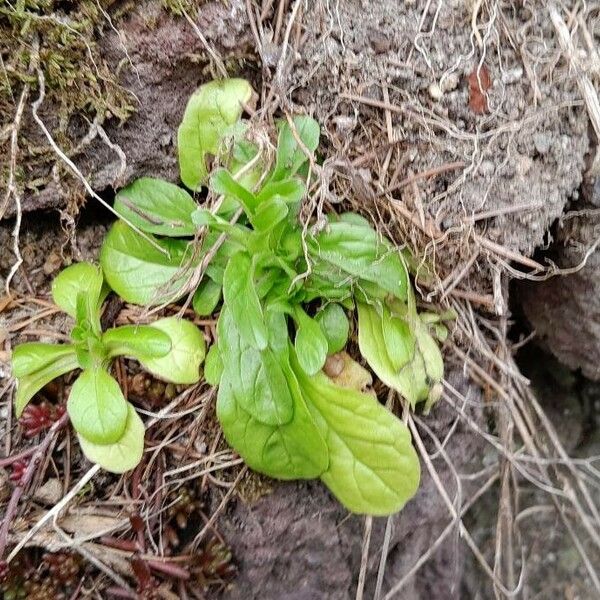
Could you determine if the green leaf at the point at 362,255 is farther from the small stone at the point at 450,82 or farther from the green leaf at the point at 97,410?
the green leaf at the point at 97,410

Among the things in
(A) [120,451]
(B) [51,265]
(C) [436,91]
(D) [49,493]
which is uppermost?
(C) [436,91]

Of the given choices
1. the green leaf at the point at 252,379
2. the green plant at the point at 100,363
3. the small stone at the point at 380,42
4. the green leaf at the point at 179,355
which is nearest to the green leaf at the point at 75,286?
the green plant at the point at 100,363

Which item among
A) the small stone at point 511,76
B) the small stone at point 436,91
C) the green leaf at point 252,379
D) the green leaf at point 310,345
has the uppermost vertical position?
the small stone at point 511,76

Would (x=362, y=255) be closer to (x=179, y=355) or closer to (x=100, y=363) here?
(x=179, y=355)

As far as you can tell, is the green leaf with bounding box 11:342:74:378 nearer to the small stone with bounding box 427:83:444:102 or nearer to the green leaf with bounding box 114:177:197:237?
the green leaf with bounding box 114:177:197:237

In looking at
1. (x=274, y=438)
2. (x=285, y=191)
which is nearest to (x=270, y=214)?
(x=285, y=191)

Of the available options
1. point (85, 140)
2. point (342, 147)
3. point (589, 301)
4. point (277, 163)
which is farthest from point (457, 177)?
point (85, 140)
